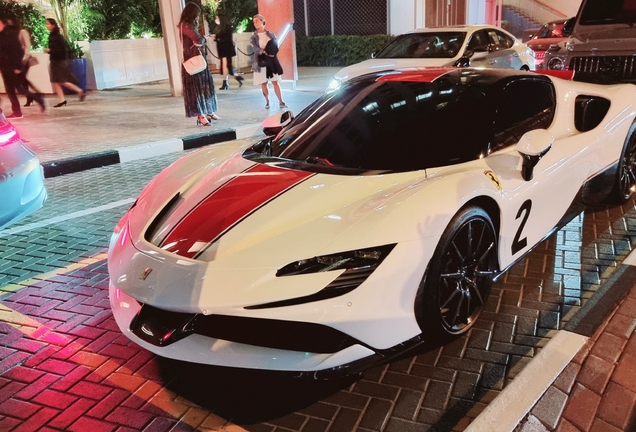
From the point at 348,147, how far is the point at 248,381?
1.41m

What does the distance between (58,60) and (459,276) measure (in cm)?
1223

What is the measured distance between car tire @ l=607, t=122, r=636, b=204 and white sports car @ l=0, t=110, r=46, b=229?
174 inches

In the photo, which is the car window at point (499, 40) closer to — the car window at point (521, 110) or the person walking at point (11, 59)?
the car window at point (521, 110)

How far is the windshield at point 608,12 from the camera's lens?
25.4 ft

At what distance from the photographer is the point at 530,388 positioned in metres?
2.51

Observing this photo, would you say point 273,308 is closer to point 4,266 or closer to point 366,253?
point 366,253

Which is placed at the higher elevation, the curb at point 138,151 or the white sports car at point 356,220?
the white sports car at point 356,220

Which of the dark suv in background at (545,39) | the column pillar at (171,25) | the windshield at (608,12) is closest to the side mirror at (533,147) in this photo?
the windshield at (608,12)

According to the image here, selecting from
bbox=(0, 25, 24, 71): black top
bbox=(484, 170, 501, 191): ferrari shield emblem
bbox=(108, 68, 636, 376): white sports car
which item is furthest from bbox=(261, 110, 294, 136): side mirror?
bbox=(0, 25, 24, 71): black top

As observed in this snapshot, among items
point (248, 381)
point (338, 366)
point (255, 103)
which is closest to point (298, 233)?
point (338, 366)

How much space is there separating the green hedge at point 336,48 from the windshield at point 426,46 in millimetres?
11128

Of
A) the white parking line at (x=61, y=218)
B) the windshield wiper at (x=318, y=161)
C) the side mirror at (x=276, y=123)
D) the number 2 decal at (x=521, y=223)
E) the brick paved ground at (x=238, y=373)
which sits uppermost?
the side mirror at (x=276, y=123)

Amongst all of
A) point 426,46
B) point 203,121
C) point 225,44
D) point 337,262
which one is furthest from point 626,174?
point 225,44

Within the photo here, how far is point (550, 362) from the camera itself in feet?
8.82
